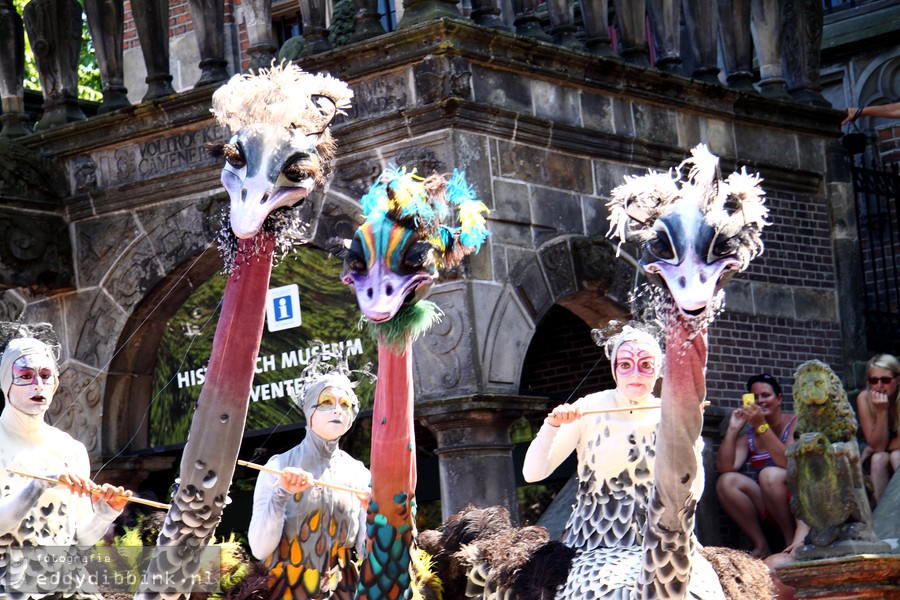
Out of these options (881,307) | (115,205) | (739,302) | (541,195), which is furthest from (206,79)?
(881,307)

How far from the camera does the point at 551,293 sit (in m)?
12.1

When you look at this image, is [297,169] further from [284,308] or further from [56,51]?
[56,51]

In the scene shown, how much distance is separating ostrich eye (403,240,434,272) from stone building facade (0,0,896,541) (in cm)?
541

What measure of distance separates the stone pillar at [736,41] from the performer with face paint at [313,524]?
280 inches

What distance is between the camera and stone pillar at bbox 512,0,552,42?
12.3 meters

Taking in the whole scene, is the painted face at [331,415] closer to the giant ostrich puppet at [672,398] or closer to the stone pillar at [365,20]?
the giant ostrich puppet at [672,398]

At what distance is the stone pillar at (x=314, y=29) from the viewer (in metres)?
12.2

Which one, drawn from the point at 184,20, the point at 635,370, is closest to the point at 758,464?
the point at 635,370

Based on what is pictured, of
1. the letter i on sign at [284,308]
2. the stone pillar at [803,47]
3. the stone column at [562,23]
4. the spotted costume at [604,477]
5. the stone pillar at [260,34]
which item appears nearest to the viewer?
the spotted costume at [604,477]

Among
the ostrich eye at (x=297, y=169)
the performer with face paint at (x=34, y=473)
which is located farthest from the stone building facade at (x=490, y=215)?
the ostrich eye at (x=297, y=169)

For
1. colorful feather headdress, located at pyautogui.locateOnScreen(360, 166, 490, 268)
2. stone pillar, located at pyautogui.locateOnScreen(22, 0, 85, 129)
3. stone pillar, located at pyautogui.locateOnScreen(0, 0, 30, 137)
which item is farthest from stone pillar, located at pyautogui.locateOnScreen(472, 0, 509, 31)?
colorful feather headdress, located at pyautogui.locateOnScreen(360, 166, 490, 268)

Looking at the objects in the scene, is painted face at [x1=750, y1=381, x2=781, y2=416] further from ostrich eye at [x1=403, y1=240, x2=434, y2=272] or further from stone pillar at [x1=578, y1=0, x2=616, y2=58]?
ostrich eye at [x1=403, y1=240, x2=434, y2=272]

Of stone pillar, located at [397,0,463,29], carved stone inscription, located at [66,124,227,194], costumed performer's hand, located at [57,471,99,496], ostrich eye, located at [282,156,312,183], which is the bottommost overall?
costumed performer's hand, located at [57,471,99,496]

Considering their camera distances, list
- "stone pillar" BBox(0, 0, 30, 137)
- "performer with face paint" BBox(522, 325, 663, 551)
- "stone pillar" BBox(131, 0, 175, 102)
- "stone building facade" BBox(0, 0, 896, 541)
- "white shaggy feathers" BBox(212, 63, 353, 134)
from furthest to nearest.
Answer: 1. "stone pillar" BBox(0, 0, 30, 137)
2. "stone pillar" BBox(131, 0, 175, 102)
3. "stone building facade" BBox(0, 0, 896, 541)
4. "performer with face paint" BBox(522, 325, 663, 551)
5. "white shaggy feathers" BBox(212, 63, 353, 134)
